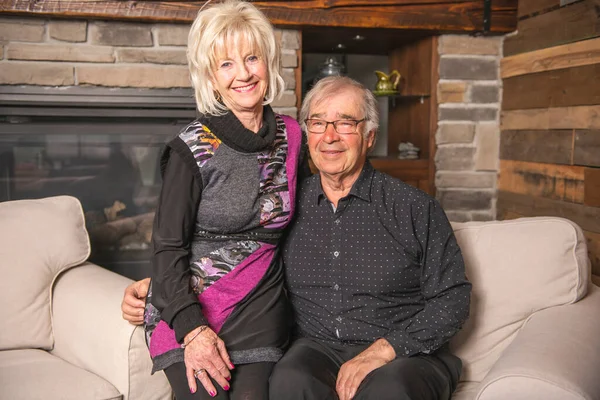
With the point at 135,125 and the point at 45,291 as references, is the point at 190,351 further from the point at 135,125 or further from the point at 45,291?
the point at 135,125

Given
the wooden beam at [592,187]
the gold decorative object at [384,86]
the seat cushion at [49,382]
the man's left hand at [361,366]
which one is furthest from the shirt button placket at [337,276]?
the gold decorative object at [384,86]

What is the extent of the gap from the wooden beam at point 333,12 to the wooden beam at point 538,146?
1.52 feet

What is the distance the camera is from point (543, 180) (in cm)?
251

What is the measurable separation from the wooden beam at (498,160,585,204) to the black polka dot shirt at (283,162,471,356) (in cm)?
93

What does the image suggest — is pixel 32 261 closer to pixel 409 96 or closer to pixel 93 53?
pixel 93 53

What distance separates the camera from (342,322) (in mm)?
1634

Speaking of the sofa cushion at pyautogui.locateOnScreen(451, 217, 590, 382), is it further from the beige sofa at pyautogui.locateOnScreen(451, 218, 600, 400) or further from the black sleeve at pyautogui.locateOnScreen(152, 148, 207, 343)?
the black sleeve at pyautogui.locateOnScreen(152, 148, 207, 343)

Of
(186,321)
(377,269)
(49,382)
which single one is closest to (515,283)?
(377,269)

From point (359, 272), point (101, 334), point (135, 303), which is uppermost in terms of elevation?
point (359, 272)

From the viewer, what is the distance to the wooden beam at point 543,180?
7.60 feet

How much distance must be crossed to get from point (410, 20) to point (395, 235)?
4.25 feet

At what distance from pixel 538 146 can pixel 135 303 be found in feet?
5.55

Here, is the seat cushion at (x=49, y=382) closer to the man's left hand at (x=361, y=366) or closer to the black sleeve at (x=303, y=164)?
the man's left hand at (x=361, y=366)

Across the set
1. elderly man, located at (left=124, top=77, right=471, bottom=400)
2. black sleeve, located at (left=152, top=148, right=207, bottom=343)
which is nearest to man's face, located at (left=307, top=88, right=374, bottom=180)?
elderly man, located at (left=124, top=77, right=471, bottom=400)
